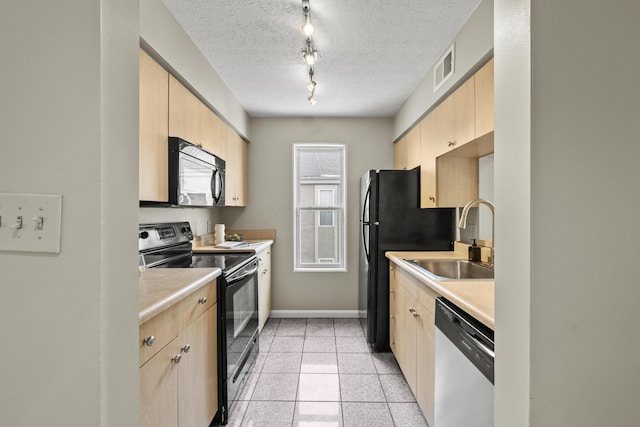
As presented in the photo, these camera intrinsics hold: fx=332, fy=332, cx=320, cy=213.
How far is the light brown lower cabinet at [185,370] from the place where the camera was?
3.94 ft

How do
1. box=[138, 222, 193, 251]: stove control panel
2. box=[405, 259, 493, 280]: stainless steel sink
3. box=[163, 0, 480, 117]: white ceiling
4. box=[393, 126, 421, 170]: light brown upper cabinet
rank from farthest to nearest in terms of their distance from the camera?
box=[393, 126, 421, 170]: light brown upper cabinet, box=[405, 259, 493, 280]: stainless steel sink, box=[138, 222, 193, 251]: stove control panel, box=[163, 0, 480, 117]: white ceiling

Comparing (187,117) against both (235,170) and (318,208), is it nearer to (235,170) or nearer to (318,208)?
(235,170)

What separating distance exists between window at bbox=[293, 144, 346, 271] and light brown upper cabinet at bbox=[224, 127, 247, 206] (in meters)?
0.65

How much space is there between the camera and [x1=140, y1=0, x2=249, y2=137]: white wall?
168 cm

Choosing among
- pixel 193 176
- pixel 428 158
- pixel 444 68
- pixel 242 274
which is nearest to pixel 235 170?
pixel 193 176

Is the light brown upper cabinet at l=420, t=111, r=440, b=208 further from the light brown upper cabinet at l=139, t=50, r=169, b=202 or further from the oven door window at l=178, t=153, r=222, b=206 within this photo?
the light brown upper cabinet at l=139, t=50, r=169, b=202

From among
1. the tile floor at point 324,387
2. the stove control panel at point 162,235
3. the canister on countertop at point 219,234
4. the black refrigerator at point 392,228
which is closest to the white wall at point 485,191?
the black refrigerator at point 392,228

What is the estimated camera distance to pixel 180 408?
144 cm

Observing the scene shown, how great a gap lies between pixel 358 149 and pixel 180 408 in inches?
128

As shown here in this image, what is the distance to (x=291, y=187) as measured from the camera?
4.07 meters

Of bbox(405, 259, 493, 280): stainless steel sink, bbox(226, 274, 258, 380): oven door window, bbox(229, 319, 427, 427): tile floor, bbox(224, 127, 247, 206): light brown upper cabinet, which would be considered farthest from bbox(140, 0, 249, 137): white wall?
bbox(229, 319, 427, 427): tile floor

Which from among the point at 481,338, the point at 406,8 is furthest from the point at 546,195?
the point at 406,8

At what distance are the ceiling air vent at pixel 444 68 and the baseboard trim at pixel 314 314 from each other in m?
2.67

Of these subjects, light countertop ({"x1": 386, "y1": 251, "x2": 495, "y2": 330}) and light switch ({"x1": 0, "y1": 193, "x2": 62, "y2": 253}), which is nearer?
light switch ({"x1": 0, "y1": 193, "x2": 62, "y2": 253})
